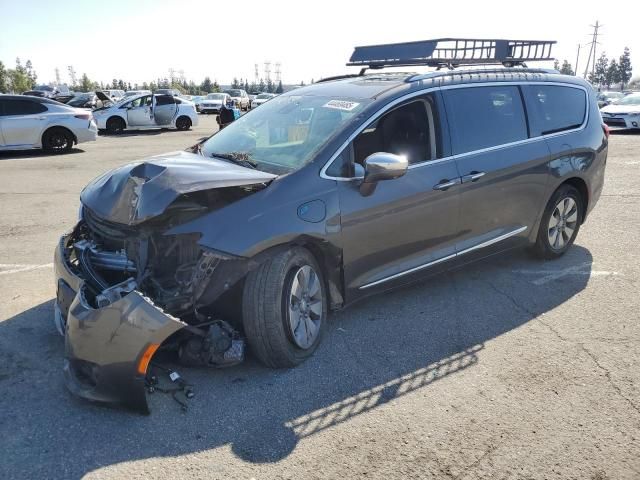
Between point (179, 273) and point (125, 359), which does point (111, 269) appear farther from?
point (125, 359)

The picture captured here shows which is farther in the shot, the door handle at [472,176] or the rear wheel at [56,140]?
the rear wheel at [56,140]

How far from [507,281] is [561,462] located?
2551 mm

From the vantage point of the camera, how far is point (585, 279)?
16.9 feet

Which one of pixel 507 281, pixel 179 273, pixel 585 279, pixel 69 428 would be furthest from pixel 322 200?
pixel 585 279

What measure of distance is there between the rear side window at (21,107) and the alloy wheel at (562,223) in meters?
13.0

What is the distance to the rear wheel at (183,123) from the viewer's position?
23.3 m

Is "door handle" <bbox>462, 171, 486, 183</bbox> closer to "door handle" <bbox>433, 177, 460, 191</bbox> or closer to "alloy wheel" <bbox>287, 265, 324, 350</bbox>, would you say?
"door handle" <bbox>433, 177, 460, 191</bbox>

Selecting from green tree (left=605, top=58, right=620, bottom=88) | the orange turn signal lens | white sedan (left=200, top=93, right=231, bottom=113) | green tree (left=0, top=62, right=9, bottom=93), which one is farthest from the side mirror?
green tree (left=605, top=58, right=620, bottom=88)

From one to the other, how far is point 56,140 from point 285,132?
12285 mm

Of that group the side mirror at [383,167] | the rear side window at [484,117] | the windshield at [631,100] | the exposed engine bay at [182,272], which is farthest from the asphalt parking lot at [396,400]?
the windshield at [631,100]

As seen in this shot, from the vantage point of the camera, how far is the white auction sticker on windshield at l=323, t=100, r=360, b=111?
4.05m

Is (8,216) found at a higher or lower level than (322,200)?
lower

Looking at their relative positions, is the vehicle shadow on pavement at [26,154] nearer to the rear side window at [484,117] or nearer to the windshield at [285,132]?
the windshield at [285,132]

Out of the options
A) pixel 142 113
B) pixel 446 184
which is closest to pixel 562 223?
pixel 446 184
